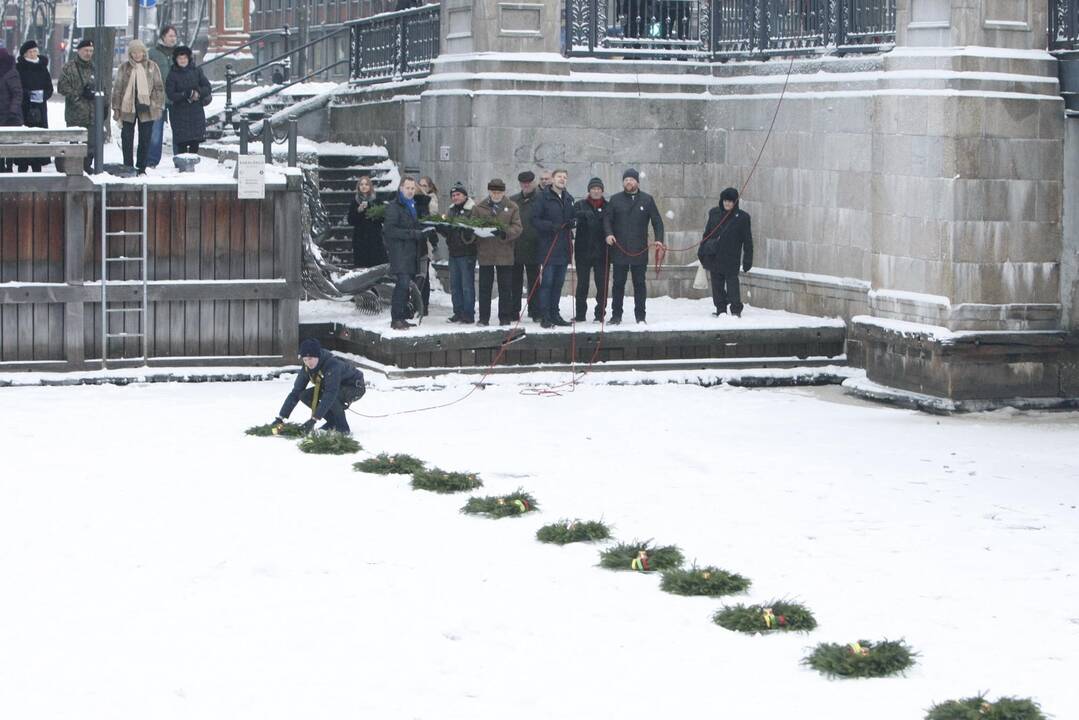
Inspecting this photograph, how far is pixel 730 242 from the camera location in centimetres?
2105

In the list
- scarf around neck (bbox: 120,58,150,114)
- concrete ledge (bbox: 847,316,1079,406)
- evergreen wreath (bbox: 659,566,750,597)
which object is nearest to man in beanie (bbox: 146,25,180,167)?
scarf around neck (bbox: 120,58,150,114)

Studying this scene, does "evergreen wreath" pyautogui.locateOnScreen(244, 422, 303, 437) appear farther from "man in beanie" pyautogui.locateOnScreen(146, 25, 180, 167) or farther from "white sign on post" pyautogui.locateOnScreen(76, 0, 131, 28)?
"man in beanie" pyautogui.locateOnScreen(146, 25, 180, 167)

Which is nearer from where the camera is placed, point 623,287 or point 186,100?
point 623,287

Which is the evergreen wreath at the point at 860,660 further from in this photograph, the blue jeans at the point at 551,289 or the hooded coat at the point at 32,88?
the hooded coat at the point at 32,88

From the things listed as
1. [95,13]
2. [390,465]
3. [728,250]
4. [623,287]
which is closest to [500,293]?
[623,287]

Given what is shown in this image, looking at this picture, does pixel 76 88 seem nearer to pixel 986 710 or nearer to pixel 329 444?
pixel 329 444

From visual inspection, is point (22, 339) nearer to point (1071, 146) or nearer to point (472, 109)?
point (472, 109)

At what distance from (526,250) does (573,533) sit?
8.98m

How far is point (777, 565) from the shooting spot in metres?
11.1

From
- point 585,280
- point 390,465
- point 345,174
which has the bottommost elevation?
point 390,465

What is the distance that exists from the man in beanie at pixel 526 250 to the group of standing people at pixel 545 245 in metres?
0.01

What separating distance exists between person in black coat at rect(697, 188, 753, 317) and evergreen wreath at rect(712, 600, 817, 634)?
1132cm

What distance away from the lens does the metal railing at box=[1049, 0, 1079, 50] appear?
725 inches

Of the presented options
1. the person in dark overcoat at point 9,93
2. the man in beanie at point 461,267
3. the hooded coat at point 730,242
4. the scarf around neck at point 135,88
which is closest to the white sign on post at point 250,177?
the man in beanie at point 461,267
